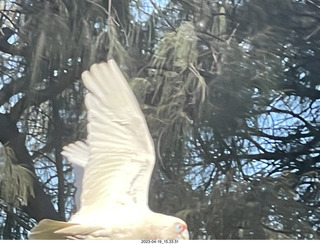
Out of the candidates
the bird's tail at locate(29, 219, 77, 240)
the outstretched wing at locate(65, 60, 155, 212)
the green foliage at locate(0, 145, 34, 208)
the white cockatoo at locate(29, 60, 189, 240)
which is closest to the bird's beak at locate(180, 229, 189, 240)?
the white cockatoo at locate(29, 60, 189, 240)

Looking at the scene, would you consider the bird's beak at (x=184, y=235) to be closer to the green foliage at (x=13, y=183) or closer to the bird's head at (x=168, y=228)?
the bird's head at (x=168, y=228)

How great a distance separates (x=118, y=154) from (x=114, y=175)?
0.07 m

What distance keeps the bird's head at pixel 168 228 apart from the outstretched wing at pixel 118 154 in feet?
0.23

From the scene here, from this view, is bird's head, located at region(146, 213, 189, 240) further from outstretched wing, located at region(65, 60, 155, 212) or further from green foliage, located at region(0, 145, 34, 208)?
green foliage, located at region(0, 145, 34, 208)

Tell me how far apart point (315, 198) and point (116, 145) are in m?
0.64

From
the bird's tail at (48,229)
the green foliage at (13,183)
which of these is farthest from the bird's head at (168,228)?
the green foliage at (13,183)

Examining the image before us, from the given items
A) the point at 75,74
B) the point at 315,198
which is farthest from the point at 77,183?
the point at 315,198

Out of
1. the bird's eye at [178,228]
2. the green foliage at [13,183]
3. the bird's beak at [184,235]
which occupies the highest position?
the green foliage at [13,183]

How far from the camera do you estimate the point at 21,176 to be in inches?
67.8

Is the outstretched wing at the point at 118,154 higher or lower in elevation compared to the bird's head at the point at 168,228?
higher

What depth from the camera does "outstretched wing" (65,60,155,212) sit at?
5.58 ft

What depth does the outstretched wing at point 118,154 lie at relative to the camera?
170cm

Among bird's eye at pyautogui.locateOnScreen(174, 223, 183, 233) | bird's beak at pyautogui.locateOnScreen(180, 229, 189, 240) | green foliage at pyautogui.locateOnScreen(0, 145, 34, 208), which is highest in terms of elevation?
green foliage at pyautogui.locateOnScreen(0, 145, 34, 208)
